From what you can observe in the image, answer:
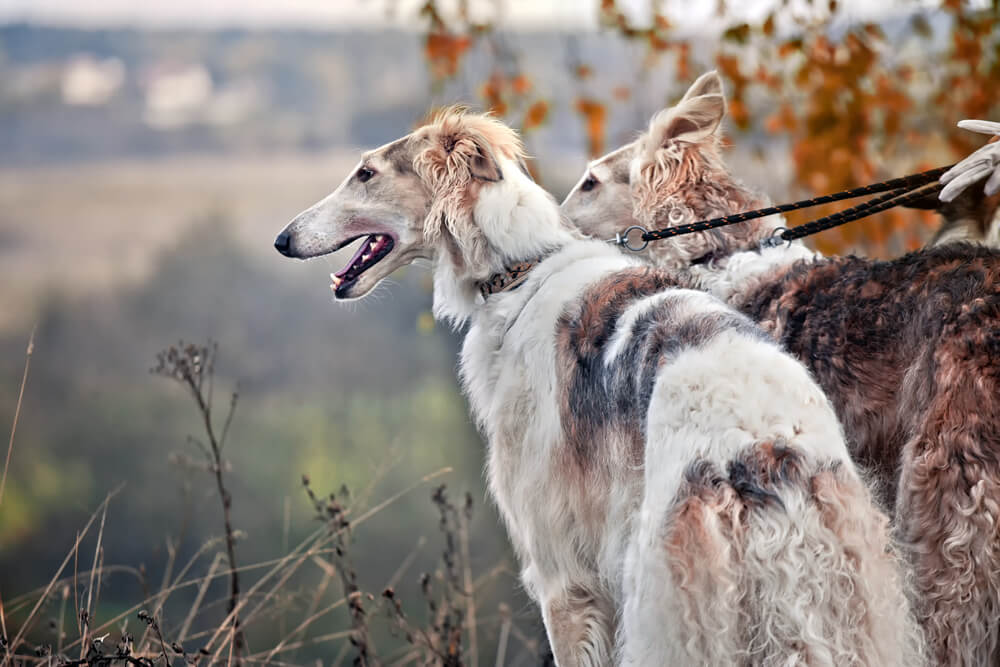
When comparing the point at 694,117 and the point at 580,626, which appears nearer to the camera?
the point at 580,626

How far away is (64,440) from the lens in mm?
18719

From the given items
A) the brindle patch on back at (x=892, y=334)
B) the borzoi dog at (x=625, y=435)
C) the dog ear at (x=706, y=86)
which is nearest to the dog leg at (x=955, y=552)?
the brindle patch on back at (x=892, y=334)

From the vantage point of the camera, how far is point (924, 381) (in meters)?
3.12

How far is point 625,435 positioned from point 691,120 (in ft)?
7.79

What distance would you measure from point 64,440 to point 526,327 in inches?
696

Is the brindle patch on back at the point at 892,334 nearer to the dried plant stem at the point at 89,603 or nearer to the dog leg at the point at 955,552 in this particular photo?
the dog leg at the point at 955,552

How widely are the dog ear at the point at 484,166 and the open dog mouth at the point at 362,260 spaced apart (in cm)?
44

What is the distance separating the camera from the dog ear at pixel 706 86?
4682mm

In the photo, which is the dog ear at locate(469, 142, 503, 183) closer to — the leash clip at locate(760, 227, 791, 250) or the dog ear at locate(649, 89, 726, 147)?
the dog ear at locate(649, 89, 726, 147)

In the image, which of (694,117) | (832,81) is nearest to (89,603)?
(694,117)

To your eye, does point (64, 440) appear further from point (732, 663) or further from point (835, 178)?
point (732, 663)

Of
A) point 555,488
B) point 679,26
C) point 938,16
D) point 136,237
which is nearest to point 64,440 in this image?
point 136,237

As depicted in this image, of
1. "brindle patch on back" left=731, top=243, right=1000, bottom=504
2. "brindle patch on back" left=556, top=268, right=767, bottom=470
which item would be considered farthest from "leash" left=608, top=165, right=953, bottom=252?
"brindle patch on back" left=556, top=268, right=767, bottom=470

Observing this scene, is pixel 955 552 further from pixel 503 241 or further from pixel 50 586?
pixel 50 586
